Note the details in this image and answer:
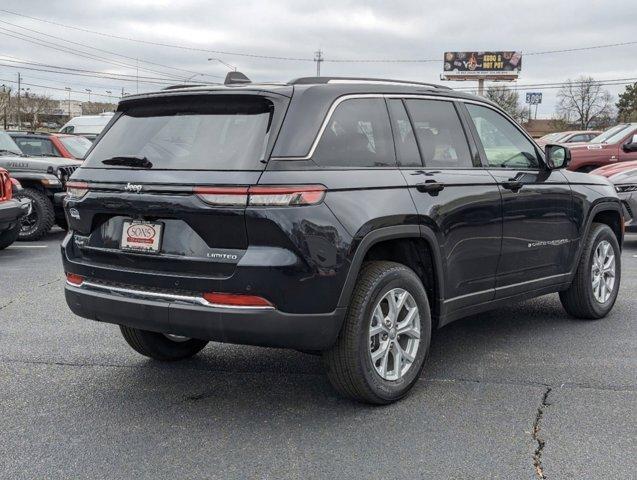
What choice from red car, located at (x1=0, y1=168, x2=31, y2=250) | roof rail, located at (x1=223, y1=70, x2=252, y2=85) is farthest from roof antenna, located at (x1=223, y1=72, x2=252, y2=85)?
red car, located at (x1=0, y1=168, x2=31, y2=250)

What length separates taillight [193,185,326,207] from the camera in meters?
3.53

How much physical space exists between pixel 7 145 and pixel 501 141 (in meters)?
9.60

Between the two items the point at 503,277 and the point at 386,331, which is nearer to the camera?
the point at 386,331

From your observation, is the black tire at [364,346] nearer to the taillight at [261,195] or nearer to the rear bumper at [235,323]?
the rear bumper at [235,323]

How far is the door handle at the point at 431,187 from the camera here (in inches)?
166

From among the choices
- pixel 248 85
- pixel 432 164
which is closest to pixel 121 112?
pixel 248 85

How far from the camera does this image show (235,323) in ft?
11.7

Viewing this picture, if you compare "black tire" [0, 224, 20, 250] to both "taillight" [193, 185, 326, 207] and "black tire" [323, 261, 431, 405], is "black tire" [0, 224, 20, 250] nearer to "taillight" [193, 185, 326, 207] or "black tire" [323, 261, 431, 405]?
"taillight" [193, 185, 326, 207]

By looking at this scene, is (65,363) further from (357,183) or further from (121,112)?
(357,183)

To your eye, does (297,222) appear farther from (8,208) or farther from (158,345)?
(8,208)

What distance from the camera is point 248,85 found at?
4051 millimetres

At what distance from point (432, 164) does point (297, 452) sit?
1922 millimetres

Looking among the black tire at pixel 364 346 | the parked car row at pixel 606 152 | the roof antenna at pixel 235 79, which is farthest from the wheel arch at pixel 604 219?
the parked car row at pixel 606 152

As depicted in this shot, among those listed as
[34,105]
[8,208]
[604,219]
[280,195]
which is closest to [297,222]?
[280,195]
